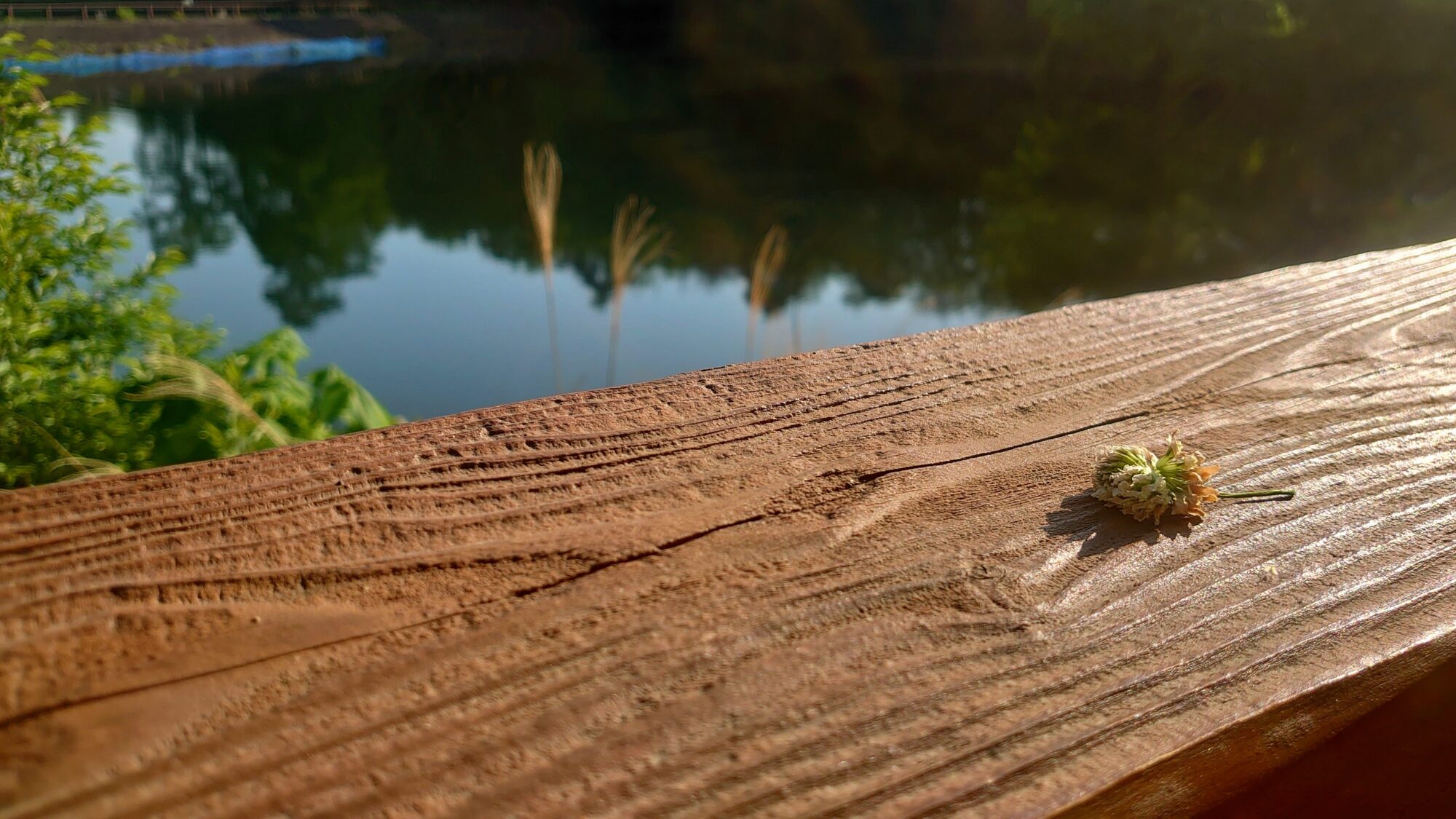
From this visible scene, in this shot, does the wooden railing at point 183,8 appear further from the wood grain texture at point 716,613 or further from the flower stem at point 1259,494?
the flower stem at point 1259,494

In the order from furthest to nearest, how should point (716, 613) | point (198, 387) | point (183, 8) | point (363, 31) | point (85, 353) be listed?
point (363, 31) < point (183, 8) < point (85, 353) < point (198, 387) < point (716, 613)

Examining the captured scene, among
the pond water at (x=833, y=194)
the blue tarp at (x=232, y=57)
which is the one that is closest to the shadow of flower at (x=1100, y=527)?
the pond water at (x=833, y=194)

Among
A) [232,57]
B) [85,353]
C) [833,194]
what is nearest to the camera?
[85,353]

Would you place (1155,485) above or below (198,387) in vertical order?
above

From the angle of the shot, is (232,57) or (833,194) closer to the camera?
(833,194)

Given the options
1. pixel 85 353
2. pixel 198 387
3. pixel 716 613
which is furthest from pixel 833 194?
pixel 716 613

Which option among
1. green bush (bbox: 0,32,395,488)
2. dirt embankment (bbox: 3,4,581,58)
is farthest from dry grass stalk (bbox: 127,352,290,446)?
dirt embankment (bbox: 3,4,581,58)

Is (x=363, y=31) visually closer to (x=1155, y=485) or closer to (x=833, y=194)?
(x=833, y=194)
